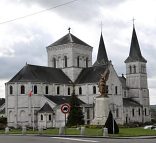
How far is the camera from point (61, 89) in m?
97.2

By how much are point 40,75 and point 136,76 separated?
32397 millimetres

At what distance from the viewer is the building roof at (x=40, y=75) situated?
9181cm

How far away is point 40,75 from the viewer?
94500 mm

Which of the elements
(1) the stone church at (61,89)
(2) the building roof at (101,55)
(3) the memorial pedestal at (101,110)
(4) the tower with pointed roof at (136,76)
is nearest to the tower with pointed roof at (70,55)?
(1) the stone church at (61,89)

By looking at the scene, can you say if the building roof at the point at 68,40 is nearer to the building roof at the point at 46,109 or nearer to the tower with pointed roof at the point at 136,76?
the tower with pointed roof at the point at 136,76

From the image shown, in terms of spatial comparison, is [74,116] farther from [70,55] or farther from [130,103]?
[130,103]

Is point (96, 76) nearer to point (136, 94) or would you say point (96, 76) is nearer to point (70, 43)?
point (70, 43)

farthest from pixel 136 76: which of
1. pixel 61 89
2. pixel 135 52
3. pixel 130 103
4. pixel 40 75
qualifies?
pixel 40 75

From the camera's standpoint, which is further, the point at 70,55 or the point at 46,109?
the point at 70,55

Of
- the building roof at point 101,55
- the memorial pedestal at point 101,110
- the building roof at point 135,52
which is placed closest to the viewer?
the memorial pedestal at point 101,110

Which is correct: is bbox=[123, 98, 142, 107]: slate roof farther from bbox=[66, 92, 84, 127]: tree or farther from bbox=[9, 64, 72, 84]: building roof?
bbox=[66, 92, 84, 127]: tree

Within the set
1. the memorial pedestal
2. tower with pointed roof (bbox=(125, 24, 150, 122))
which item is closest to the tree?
the memorial pedestal

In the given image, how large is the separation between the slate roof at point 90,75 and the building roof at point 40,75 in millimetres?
2586

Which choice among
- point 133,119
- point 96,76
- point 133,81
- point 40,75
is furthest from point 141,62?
point 40,75
